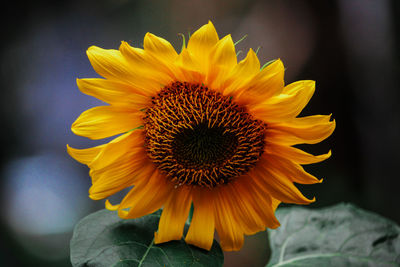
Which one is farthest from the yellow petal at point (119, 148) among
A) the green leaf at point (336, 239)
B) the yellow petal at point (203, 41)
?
the green leaf at point (336, 239)

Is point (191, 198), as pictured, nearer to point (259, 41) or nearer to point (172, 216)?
point (172, 216)

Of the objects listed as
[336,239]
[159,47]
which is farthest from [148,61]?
[336,239]

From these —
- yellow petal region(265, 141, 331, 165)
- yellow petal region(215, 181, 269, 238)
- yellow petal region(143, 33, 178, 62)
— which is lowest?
yellow petal region(215, 181, 269, 238)

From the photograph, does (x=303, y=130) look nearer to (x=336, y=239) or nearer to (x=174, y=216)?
(x=174, y=216)

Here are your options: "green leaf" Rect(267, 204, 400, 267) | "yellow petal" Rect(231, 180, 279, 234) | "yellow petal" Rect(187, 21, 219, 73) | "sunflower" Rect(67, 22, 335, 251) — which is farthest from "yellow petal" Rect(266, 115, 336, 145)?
→ "green leaf" Rect(267, 204, 400, 267)

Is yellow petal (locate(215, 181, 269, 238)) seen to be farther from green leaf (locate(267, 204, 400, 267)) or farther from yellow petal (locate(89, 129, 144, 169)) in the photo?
green leaf (locate(267, 204, 400, 267))
